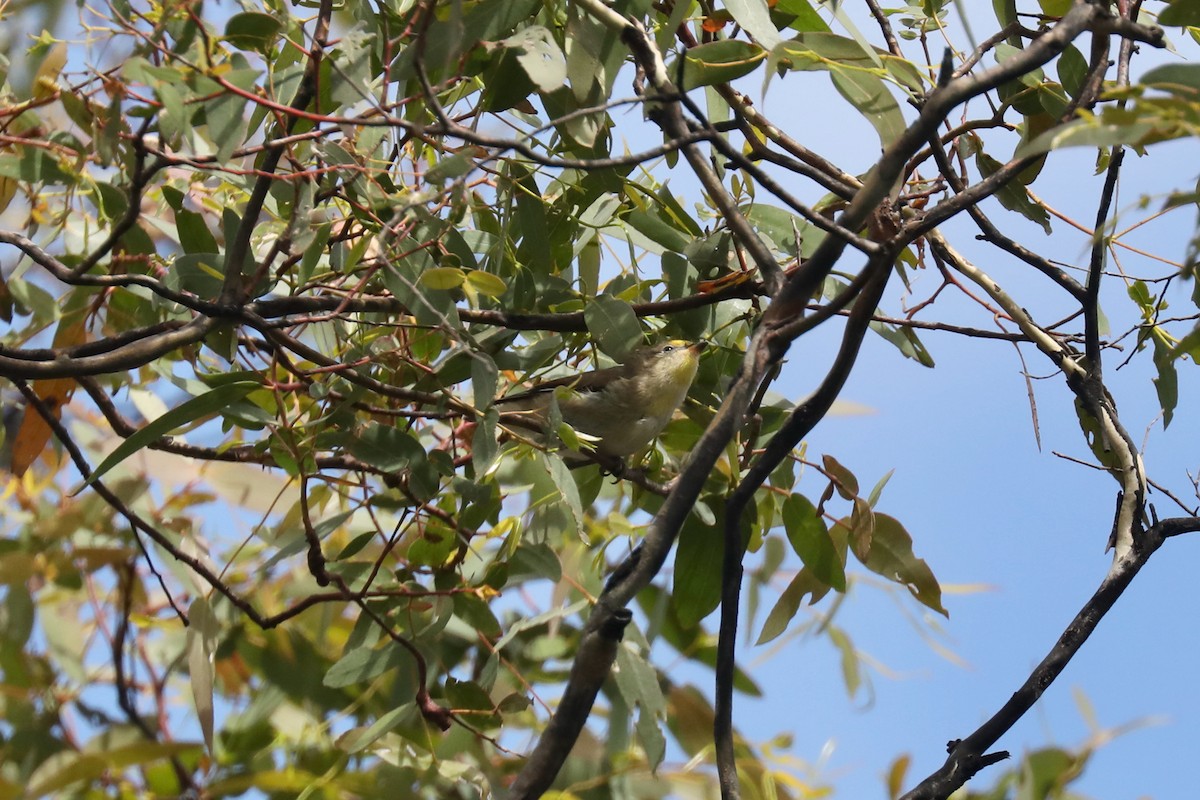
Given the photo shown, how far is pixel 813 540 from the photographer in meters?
1.38

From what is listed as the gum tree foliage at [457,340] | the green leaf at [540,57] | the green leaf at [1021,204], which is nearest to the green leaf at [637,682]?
the gum tree foliage at [457,340]

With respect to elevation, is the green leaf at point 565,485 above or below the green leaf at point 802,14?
below

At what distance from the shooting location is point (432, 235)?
121 cm

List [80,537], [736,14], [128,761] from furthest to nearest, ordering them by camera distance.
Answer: [80,537] < [736,14] < [128,761]

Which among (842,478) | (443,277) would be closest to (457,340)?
(443,277)

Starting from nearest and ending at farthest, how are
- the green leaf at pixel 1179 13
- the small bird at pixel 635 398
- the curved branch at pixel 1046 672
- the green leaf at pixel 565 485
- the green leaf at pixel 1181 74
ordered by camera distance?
the green leaf at pixel 1181 74, the green leaf at pixel 1179 13, the curved branch at pixel 1046 672, the green leaf at pixel 565 485, the small bird at pixel 635 398

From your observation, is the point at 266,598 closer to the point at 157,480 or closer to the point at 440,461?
the point at 157,480

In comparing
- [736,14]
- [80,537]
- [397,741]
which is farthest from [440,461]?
[80,537]

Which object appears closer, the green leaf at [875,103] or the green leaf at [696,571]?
the green leaf at [875,103]

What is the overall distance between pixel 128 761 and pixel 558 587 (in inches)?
31.9

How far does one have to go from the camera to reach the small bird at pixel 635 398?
64.1 inches

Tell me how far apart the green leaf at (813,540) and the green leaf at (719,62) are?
0.54 meters

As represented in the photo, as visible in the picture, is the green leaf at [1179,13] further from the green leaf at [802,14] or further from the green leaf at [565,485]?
the green leaf at [565,485]

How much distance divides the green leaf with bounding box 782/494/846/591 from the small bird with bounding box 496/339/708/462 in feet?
0.96
